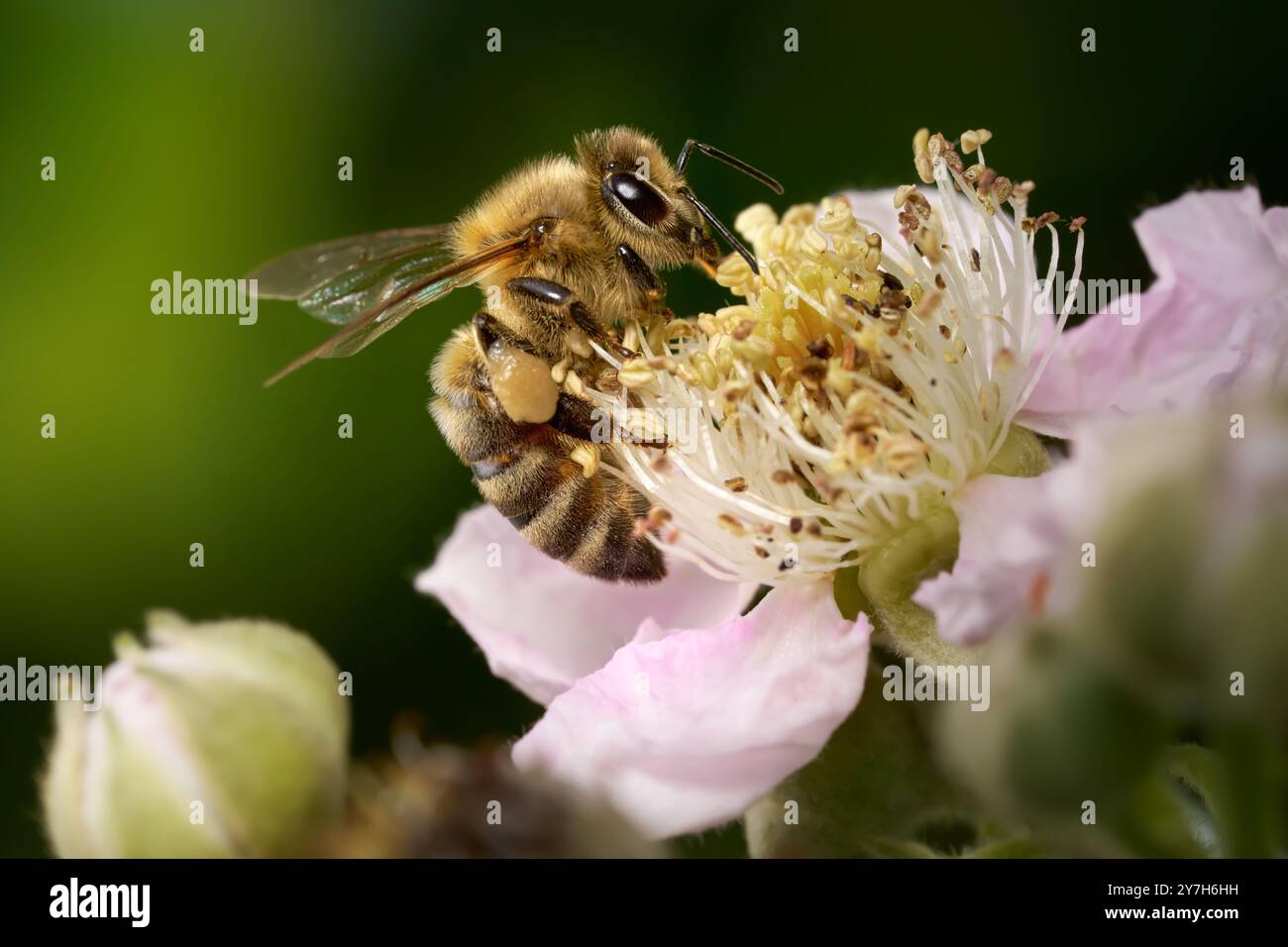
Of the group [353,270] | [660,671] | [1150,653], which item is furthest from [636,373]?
[1150,653]

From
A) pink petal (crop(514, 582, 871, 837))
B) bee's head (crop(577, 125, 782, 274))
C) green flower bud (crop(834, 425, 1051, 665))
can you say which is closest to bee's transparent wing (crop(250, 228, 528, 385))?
bee's head (crop(577, 125, 782, 274))

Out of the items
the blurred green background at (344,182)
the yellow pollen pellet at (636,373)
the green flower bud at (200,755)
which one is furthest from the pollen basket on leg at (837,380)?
the blurred green background at (344,182)

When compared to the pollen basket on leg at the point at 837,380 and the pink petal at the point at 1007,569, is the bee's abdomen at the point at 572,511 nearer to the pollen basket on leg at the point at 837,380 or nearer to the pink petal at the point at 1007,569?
the pollen basket on leg at the point at 837,380

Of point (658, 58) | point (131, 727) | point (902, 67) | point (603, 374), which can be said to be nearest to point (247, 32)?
point (658, 58)

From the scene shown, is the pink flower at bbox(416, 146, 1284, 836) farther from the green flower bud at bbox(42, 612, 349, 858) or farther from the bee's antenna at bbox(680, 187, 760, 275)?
the green flower bud at bbox(42, 612, 349, 858)

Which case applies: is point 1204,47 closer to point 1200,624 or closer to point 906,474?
point 906,474

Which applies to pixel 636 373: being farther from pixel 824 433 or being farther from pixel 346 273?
pixel 346 273
